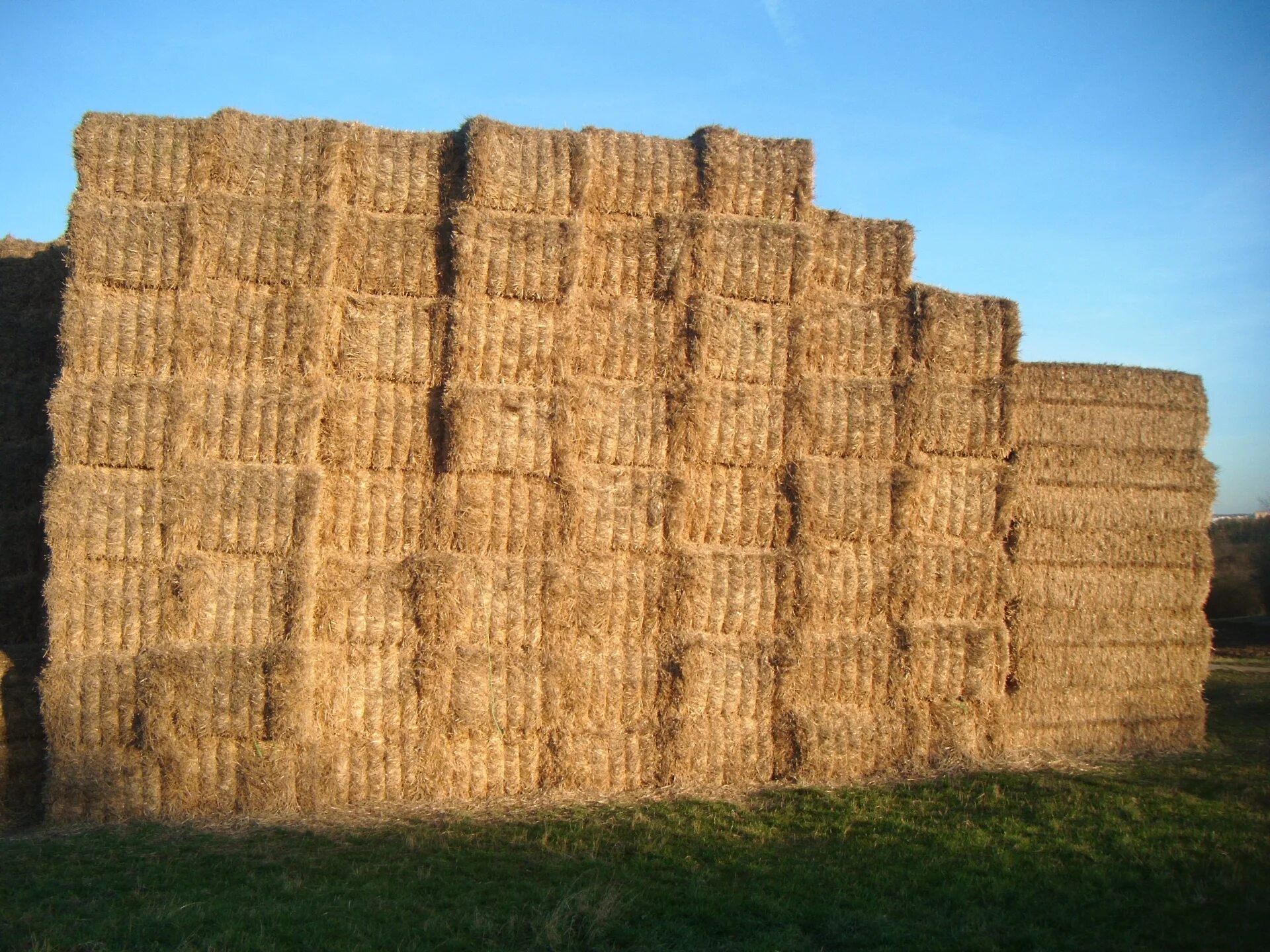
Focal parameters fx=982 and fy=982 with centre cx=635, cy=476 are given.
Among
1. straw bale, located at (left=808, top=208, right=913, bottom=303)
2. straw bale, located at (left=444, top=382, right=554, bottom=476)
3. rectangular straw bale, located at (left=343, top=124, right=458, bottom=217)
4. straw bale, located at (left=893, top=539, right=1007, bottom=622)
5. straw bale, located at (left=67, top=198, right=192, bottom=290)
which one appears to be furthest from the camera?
straw bale, located at (left=808, top=208, right=913, bottom=303)

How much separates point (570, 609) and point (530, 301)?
2768 mm

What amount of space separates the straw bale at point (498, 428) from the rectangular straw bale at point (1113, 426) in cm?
512

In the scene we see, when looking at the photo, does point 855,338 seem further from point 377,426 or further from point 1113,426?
point 377,426

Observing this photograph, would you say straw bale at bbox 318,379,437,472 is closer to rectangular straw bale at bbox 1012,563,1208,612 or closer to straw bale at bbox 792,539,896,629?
straw bale at bbox 792,539,896,629

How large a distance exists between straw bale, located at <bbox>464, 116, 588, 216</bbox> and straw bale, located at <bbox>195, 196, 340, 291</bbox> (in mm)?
1316

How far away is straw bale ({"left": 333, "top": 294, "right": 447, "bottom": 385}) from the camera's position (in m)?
8.57

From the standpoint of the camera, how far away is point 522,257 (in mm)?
8742

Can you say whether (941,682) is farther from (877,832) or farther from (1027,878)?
(1027,878)

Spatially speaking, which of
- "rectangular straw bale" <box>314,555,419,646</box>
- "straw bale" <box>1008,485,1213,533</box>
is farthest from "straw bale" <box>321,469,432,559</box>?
"straw bale" <box>1008,485,1213,533</box>

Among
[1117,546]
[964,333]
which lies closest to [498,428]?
[964,333]

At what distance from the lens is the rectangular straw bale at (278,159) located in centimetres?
845

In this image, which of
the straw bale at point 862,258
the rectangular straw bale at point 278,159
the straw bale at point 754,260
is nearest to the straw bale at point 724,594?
the straw bale at point 754,260

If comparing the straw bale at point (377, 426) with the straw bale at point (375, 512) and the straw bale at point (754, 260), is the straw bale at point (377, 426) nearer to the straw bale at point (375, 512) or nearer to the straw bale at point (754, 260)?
the straw bale at point (375, 512)

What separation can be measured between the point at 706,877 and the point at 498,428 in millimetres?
4088
